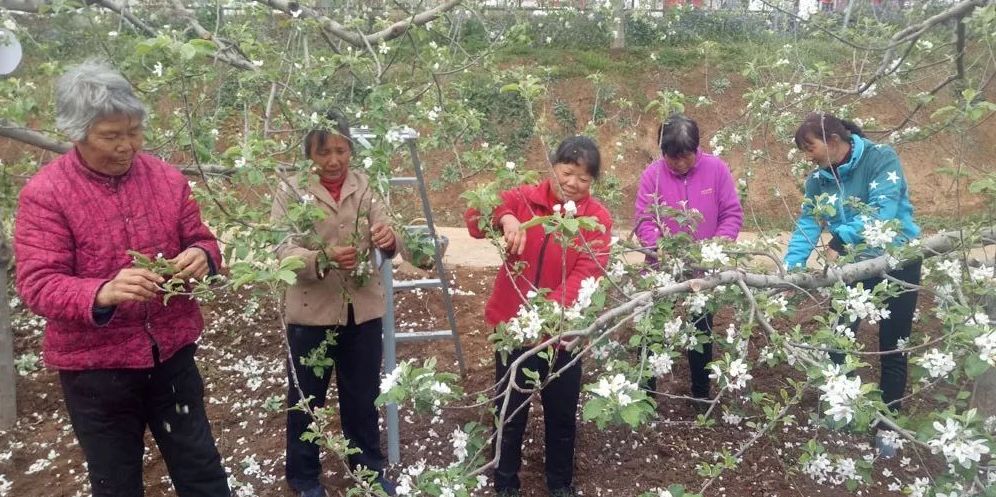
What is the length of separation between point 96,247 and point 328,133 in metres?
0.83

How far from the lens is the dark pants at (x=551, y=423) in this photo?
2842 millimetres

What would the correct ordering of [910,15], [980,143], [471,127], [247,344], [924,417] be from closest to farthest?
[924,417], [471,127], [910,15], [247,344], [980,143]

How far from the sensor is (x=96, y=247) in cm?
206

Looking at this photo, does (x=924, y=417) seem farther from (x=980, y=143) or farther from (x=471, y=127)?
(x=980, y=143)

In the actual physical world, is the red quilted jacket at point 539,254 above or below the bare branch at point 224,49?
below

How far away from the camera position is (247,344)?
472 cm

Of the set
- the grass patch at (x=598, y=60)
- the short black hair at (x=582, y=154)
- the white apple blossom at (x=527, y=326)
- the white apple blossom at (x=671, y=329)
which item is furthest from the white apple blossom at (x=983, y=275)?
the grass patch at (x=598, y=60)

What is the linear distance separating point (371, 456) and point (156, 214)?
133 cm

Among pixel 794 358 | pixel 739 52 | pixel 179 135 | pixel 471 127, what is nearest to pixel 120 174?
pixel 179 135

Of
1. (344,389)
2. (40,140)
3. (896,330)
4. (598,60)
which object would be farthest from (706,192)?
(598,60)

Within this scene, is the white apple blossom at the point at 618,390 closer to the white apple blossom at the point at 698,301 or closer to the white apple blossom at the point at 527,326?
the white apple blossom at the point at 527,326

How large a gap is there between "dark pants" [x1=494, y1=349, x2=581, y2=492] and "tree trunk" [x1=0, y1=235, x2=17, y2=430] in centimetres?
247

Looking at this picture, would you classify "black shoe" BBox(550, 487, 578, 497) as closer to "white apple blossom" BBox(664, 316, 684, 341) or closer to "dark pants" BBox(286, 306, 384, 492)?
"dark pants" BBox(286, 306, 384, 492)

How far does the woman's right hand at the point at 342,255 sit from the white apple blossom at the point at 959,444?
1728 millimetres
